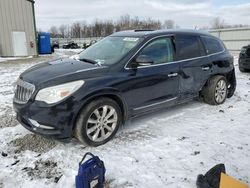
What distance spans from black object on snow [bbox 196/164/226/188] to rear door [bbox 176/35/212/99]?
2.28 meters

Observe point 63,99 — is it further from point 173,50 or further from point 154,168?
point 173,50

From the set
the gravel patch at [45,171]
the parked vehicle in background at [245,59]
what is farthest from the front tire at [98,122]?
the parked vehicle in background at [245,59]

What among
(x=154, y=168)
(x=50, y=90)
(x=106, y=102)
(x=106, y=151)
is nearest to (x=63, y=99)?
(x=50, y=90)

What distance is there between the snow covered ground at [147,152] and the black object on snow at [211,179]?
14 cm

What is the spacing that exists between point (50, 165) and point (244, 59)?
28.9ft

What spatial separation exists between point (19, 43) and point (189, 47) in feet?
62.0

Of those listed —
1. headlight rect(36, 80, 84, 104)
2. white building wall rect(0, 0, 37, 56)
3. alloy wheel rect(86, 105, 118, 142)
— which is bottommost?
alloy wheel rect(86, 105, 118, 142)

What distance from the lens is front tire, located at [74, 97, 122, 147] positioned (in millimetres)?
3760

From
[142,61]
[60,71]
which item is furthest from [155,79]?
[60,71]

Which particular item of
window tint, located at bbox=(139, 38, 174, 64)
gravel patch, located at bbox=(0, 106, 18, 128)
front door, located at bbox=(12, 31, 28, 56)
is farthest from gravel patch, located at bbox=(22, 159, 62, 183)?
front door, located at bbox=(12, 31, 28, 56)

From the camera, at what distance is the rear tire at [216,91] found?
5.80 metres

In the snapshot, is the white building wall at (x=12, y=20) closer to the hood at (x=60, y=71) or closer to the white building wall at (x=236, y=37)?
the white building wall at (x=236, y=37)

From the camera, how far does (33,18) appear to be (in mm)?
21906

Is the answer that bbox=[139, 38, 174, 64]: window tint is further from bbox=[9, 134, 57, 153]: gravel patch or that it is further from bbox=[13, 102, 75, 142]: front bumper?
bbox=[9, 134, 57, 153]: gravel patch
